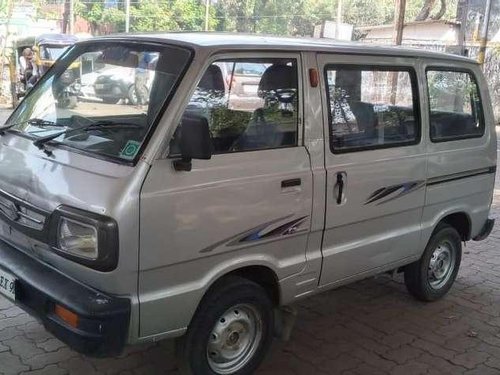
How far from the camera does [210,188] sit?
111 inches

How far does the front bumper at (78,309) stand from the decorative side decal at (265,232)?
1.72ft

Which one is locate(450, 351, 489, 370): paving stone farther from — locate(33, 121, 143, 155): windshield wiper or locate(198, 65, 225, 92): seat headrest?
locate(33, 121, 143, 155): windshield wiper

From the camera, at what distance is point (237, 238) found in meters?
2.96

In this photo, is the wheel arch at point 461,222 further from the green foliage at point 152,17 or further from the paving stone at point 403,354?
the green foliage at point 152,17

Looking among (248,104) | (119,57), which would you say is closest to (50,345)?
(119,57)

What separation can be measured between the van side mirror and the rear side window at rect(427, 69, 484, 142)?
2.13m

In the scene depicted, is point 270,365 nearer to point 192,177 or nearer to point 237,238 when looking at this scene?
point 237,238

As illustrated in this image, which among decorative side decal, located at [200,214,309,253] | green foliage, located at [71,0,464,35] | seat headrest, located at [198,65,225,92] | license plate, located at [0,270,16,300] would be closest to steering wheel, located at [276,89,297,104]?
seat headrest, located at [198,65,225,92]

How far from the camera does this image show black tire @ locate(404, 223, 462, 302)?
14.7 feet

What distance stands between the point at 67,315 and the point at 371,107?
7.36 ft

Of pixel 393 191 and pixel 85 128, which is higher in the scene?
pixel 85 128

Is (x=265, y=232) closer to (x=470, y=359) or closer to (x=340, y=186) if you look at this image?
(x=340, y=186)

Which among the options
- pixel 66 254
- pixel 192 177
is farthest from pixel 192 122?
pixel 66 254

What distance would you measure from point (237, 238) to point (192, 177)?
429mm
